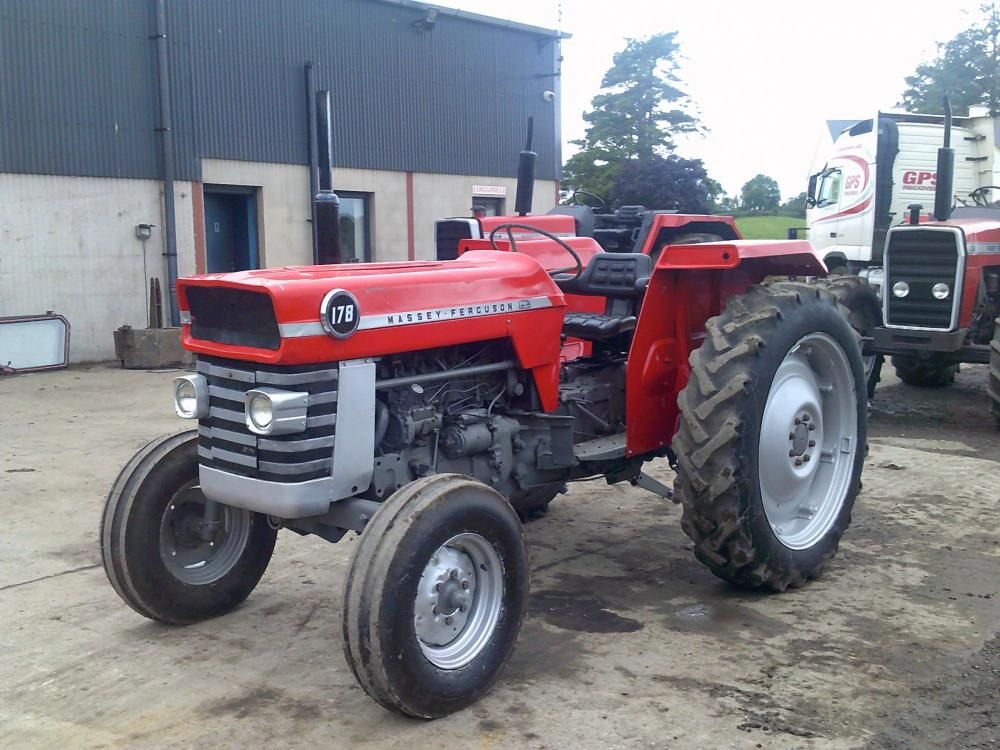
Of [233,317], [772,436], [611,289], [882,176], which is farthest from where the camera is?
[882,176]

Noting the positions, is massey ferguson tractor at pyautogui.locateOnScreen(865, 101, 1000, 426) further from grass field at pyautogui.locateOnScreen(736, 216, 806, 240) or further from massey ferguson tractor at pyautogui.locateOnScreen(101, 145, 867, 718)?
grass field at pyautogui.locateOnScreen(736, 216, 806, 240)

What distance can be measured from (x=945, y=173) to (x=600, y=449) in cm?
579

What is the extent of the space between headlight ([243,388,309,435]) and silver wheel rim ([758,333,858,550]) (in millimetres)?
1962

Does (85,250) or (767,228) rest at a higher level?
(767,228)

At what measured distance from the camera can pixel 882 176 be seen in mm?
12180

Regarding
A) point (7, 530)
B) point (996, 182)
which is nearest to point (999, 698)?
point (7, 530)

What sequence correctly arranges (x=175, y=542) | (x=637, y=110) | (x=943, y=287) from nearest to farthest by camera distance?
(x=175, y=542), (x=943, y=287), (x=637, y=110)

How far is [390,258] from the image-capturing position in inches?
677

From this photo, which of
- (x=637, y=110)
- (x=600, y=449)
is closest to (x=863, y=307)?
(x=600, y=449)

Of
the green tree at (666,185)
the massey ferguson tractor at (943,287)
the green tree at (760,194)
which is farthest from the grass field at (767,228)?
the massey ferguson tractor at (943,287)

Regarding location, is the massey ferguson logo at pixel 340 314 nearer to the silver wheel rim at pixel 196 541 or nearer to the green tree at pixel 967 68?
the silver wheel rim at pixel 196 541

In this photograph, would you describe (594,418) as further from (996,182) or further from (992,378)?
(996,182)

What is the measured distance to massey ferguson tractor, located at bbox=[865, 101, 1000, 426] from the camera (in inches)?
335

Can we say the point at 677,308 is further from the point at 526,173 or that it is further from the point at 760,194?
the point at 760,194
